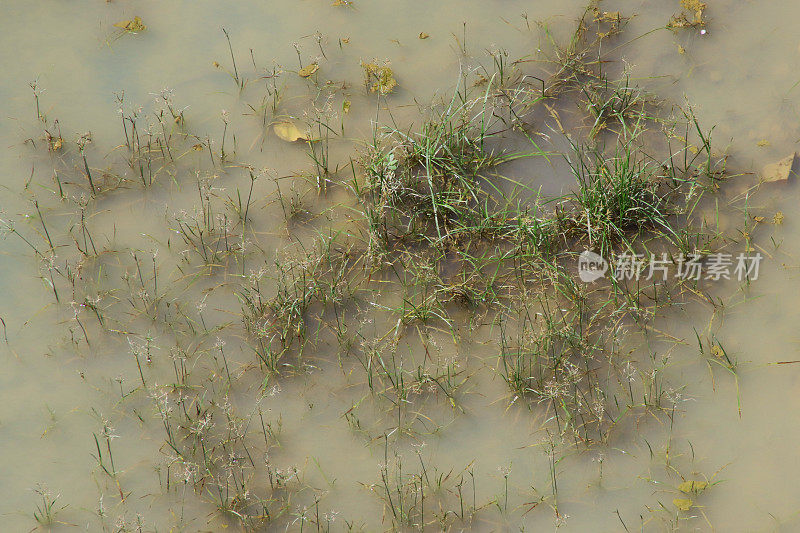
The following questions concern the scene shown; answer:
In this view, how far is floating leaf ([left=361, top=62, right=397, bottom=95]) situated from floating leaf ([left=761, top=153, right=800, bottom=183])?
81.5 inches

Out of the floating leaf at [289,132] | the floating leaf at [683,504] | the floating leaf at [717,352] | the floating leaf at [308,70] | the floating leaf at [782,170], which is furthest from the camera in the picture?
the floating leaf at [308,70]

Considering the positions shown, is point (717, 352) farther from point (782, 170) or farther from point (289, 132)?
point (289, 132)

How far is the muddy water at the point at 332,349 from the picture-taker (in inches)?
168

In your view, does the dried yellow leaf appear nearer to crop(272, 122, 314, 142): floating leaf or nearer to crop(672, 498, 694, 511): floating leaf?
crop(672, 498, 694, 511): floating leaf

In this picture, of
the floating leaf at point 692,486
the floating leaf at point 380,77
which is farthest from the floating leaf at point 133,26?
the floating leaf at point 692,486

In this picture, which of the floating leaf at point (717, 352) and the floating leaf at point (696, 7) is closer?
the floating leaf at point (717, 352)

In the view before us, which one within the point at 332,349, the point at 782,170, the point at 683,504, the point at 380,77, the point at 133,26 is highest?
the point at 133,26

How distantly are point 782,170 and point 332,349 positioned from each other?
2.55 m

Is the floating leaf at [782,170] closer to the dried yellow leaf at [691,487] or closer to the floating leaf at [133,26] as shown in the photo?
the dried yellow leaf at [691,487]

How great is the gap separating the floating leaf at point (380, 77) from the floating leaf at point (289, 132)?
0.47 meters

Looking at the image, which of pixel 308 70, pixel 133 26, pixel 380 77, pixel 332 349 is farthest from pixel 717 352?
pixel 133 26

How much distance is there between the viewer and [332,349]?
4.55 metres

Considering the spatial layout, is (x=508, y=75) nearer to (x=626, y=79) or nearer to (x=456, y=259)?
(x=626, y=79)

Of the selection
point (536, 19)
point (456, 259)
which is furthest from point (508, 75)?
point (456, 259)
